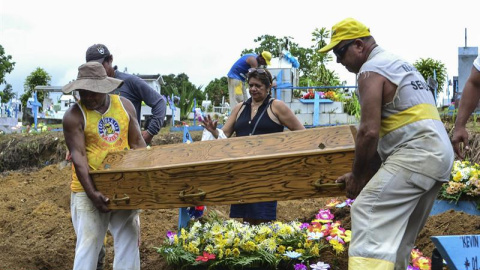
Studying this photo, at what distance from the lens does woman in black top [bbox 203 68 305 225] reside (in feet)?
17.5

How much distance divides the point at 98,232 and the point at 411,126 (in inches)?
88.7

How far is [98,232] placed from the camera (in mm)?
4129

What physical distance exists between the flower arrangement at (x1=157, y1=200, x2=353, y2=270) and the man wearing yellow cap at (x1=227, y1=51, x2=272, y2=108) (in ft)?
14.3

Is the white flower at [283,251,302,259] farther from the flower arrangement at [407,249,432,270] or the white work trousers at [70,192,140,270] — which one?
the white work trousers at [70,192,140,270]

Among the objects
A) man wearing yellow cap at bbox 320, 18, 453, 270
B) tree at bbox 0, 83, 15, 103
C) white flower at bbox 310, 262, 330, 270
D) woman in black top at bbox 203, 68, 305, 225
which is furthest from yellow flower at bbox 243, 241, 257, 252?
tree at bbox 0, 83, 15, 103

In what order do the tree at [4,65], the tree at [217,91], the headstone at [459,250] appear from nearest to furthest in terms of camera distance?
the headstone at [459,250]
the tree at [4,65]
the tree at [217,91]

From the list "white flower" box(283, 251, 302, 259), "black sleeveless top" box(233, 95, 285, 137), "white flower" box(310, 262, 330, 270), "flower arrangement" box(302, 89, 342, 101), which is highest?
"flower arrangement" box(302, 89, 342, 101)

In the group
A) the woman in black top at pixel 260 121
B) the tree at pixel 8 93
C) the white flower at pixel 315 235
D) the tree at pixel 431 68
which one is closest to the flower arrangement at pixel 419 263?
the white flower at pixel 315 235

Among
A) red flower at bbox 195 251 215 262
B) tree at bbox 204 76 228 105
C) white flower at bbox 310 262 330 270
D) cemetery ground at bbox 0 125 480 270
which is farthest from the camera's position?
tree at bbox 204 76 228 105

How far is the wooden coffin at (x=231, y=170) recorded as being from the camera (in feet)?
11.5

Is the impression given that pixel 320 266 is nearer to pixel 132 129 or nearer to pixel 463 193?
pixel 132 129

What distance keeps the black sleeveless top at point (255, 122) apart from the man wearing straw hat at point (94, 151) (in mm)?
1370

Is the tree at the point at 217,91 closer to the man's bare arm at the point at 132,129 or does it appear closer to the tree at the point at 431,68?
the tree at the point at 431,68

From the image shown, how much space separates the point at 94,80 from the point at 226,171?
120cm
